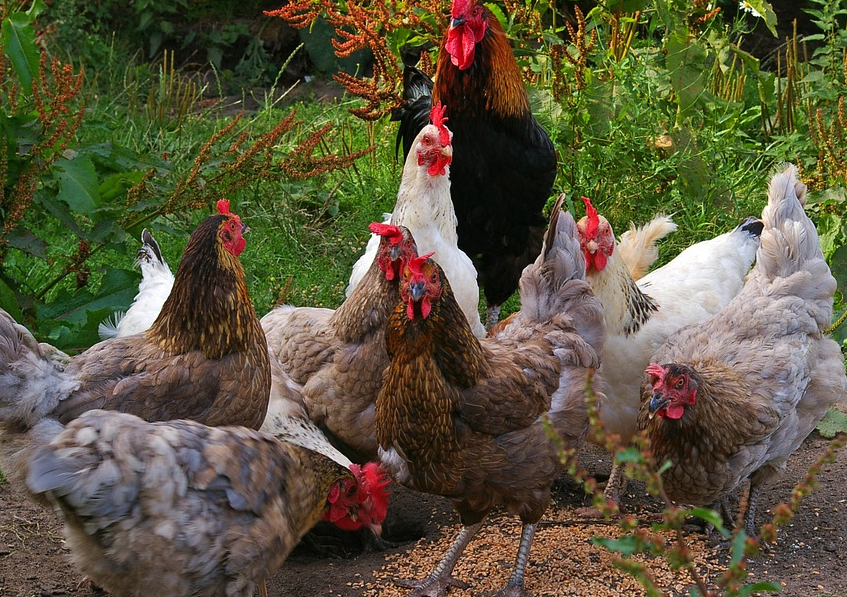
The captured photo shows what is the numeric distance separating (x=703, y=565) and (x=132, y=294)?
286 centimetres

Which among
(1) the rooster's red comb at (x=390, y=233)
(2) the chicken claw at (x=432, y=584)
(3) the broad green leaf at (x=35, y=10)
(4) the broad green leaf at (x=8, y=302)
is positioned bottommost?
(2) the chicken claw at (x=432, y=584)

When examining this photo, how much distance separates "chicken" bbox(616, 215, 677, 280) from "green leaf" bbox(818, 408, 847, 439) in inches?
48.3

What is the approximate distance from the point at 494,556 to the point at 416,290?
4.34ft

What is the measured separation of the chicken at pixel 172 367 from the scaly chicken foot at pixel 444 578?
0.89 metres

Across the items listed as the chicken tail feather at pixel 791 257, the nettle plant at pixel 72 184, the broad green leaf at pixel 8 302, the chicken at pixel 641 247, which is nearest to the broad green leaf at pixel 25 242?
the nettle plant at pixel 72 184

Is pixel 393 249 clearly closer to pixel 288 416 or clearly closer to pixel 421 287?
pixel 421 287

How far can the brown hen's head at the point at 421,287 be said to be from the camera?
10.8 feet

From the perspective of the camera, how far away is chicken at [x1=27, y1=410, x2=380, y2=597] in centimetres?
265

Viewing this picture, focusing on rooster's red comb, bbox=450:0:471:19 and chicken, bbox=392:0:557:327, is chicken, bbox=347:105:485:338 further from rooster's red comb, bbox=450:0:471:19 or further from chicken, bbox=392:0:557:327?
rooster's red comb, bbox=450:0:471:19

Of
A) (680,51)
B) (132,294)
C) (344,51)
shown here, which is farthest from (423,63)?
(132,294)

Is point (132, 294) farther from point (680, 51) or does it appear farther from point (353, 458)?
point (680, 51)

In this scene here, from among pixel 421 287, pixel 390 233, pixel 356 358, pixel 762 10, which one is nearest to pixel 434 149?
pixel 390 233

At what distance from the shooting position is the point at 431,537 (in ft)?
13.4

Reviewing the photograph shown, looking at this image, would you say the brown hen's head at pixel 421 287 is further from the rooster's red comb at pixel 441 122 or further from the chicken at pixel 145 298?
the chicken at pixel 145 298
